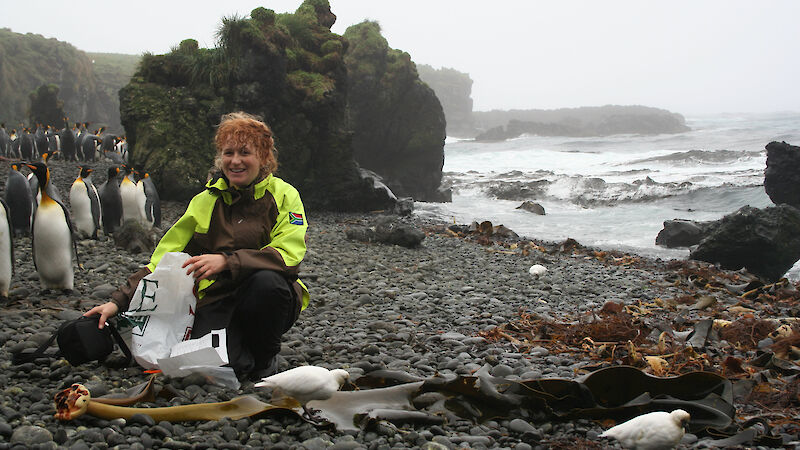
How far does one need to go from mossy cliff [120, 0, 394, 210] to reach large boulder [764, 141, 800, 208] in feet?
28.2

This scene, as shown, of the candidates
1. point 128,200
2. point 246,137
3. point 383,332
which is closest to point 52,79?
point 128,200

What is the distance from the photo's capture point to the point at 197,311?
8.62 ft

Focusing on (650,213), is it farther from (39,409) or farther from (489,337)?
(39,409)

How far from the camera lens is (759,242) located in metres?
8.20

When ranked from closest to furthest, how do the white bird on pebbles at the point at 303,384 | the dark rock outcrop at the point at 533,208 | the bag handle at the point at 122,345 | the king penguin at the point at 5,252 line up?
the white bird on pebbles at the point at 303,384
the bag handle at the point at 122,345
the king penguin at the point at 5,252
the dark rock outcrop at the point at 533,208

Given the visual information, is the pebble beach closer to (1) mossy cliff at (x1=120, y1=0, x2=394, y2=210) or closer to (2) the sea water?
(1) mossy cliff at (x1=120, y1=0, x2=394, y2=210)

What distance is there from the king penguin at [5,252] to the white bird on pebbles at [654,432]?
432 cm

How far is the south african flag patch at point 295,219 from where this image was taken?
8.98 feet

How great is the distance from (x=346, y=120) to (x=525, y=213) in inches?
267

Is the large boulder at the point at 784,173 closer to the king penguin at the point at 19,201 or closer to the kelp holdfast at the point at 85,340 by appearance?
the kelp holdfast at the point at 85,340

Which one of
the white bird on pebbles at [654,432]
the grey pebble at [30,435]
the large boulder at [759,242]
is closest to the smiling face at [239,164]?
the grey pebble at [30,435]

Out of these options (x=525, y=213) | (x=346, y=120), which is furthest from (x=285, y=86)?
(x=525, y=213)

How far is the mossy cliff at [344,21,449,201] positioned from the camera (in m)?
20.3

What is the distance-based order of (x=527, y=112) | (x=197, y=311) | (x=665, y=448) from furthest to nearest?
(x=527, y=112) → (x=197, y=311) → (x=665, y=448)
